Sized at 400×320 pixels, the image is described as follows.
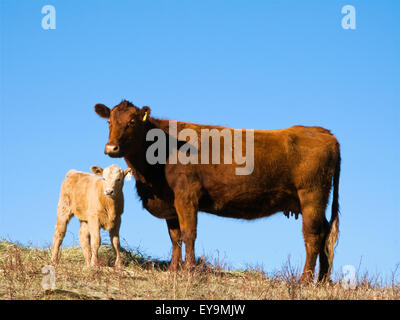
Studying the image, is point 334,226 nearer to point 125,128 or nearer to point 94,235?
point 125,128

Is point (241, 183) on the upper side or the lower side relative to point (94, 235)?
upper

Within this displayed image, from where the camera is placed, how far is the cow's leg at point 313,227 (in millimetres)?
11258

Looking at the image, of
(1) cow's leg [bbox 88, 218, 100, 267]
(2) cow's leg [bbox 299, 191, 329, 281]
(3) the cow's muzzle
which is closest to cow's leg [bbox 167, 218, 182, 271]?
(1) cow's leg [bbox 88, 218, 100, 267]

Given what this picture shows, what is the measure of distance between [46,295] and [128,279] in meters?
1.56

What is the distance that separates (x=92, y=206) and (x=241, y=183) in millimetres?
2891

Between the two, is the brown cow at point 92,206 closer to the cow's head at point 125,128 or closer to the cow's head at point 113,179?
the cow's head at point 113,179

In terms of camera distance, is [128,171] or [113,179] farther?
[128,171]

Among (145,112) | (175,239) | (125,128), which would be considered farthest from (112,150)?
(175,239)

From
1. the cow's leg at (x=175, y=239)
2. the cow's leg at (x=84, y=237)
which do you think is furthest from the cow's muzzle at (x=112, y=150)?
the cow's leg at (x=84, y=237)

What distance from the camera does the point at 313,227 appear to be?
37.2 ft

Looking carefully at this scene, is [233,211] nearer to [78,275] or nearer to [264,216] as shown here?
[264,216]

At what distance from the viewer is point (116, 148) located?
1070 cm

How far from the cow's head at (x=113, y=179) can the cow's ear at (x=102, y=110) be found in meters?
1.02
